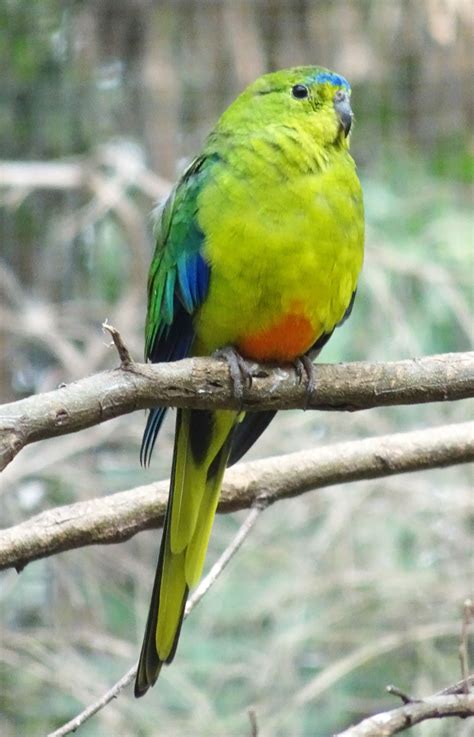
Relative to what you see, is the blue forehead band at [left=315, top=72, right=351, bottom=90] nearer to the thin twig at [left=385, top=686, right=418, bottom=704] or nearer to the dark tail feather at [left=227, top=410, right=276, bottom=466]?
the dark tail feather at [left=227, top=410, right=276, bottom=466]

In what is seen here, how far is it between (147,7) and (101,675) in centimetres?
339

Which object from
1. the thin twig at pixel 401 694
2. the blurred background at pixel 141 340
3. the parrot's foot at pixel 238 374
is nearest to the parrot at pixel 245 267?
the parrot's foot at pixel 238 374

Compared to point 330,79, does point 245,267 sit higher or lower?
lower

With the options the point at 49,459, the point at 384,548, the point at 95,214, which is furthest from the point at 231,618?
the point at 95,214

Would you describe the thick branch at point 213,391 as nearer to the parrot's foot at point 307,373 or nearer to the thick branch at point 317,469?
the parrot's foot at point 307,373

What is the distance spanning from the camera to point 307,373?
2.32 metres

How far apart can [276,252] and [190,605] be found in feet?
2.69

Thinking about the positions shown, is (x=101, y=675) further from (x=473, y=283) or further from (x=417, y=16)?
(x=417, y=16)

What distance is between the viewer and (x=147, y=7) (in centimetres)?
539

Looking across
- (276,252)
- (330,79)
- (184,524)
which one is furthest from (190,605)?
(330,79)

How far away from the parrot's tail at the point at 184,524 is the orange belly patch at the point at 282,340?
0.17 m

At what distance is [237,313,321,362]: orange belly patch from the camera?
2.47m

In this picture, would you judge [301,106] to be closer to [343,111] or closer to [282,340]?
[343,111]


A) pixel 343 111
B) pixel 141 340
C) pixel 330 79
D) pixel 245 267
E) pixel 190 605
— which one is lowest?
pixel 190 605
